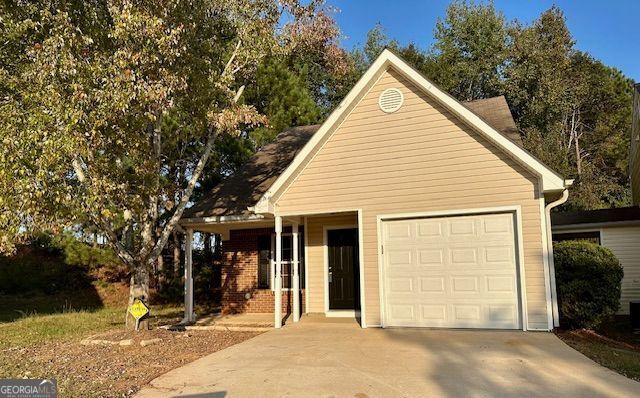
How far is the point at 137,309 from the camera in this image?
32.4 ft

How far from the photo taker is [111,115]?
887 cm

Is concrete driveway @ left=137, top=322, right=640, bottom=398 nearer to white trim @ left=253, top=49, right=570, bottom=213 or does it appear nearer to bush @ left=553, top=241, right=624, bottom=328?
bush @ left=553, top=241, right=624, bottom=328

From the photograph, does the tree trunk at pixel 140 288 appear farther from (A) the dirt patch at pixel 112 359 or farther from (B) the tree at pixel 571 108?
(B) the tree at pixel 571 108

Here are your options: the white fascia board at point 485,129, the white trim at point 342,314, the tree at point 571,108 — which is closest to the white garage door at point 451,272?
the white fascia board at point 485,129

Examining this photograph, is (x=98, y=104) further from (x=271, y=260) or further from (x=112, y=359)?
(x=271, y=260)

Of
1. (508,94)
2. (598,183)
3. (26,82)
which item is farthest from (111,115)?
(598,183)

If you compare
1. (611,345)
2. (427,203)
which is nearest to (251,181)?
(427,203)

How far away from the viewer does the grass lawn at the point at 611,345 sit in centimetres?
678

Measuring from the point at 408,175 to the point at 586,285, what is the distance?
→ 4.04 metres

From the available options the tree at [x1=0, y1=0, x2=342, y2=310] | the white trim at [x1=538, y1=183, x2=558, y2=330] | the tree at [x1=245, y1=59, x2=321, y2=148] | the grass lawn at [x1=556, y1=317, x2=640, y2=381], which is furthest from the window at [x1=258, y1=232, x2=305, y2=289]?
the tree at [x1=245, y1=59, x2=321, y2=148]

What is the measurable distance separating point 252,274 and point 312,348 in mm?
5677

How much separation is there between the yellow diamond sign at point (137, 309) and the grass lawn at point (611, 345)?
7872 mm

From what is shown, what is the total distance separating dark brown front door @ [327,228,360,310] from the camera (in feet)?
39.9

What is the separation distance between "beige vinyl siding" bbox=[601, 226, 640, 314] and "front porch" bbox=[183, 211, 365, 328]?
7.47m
